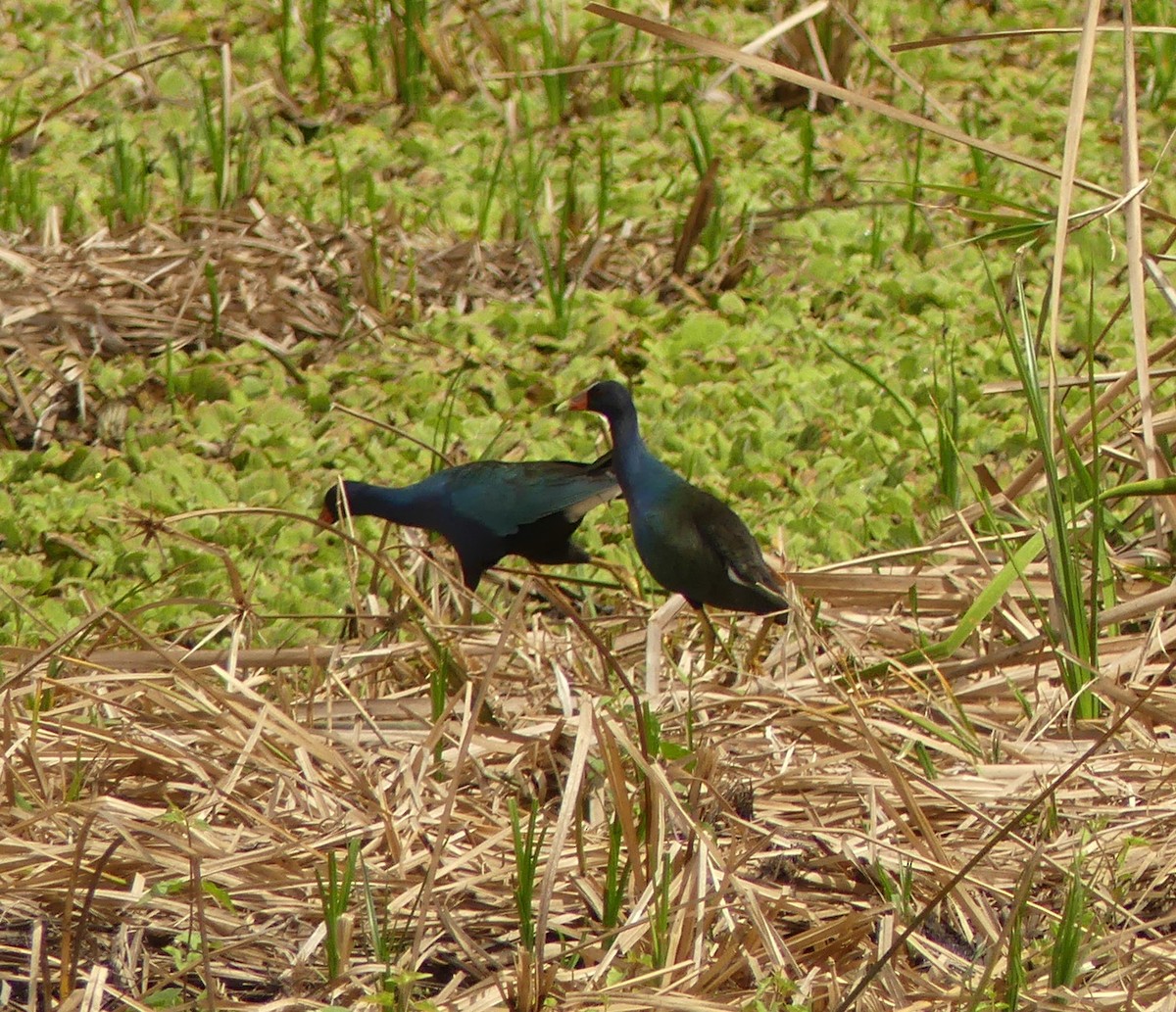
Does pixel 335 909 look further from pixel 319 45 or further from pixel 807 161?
pixel 319 45

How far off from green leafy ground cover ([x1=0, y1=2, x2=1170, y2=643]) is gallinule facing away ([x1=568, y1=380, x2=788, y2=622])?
2.33 ft

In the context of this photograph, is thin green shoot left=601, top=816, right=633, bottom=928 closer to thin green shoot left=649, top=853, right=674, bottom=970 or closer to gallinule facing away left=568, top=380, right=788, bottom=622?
thin green shoot left=649, top=853, right=674, bottom=970

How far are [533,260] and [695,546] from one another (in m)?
2.18

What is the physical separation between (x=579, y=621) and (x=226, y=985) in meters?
0.66

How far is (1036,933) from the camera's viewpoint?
238 centimetres

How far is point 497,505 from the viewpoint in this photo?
10.9 feet

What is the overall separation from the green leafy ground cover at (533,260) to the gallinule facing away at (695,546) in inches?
28.0

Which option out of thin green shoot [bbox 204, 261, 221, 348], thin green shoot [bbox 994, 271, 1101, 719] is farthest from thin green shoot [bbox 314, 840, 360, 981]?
thin green shoot [bbox 204, 261, 221, 348]

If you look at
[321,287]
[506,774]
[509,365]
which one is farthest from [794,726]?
Result: [321,287]

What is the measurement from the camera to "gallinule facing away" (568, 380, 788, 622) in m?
2.91

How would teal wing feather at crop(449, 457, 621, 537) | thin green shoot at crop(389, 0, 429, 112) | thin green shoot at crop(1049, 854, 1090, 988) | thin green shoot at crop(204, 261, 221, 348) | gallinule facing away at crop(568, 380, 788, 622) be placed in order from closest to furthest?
thin green shoot at crop(1049, 854, 1090, 988)
gallinule facing away at crop(568, 380, 788, 622)
teal wing feather at crop(449, 457, 621, 537)
thin green shoot at crop(204, 261, 221, 348)
thin green shoot at crop(389, 0, 429, 112)

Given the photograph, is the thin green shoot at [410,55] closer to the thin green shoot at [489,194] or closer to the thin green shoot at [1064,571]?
the thin green shoot at [489,194]

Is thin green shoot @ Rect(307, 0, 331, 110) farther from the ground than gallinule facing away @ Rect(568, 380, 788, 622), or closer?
farther from the ground

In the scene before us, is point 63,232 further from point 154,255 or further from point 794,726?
point 794,726
